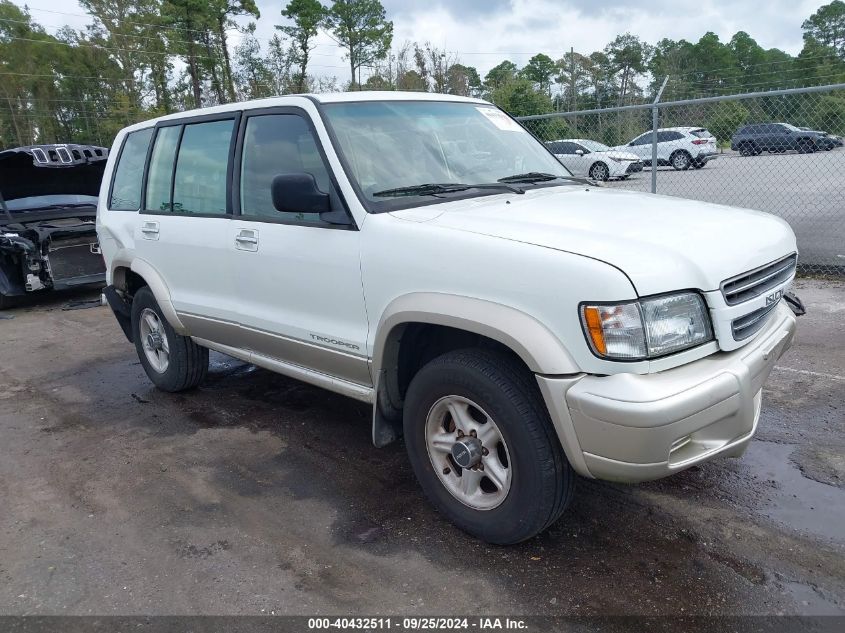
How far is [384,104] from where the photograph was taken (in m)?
3.83

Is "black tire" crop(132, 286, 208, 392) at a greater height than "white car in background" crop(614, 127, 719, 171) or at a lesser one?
lesser

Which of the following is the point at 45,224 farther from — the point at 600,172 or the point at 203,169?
the point at 600,172

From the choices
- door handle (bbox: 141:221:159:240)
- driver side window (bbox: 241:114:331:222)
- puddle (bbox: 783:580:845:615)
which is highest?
driver side window (bbox: 241:114:331:222)

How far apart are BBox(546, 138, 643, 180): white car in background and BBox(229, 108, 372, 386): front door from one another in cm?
742

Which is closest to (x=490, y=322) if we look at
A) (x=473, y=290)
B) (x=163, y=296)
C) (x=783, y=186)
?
(x=473, y=290)

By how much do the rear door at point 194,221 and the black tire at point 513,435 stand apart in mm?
1768

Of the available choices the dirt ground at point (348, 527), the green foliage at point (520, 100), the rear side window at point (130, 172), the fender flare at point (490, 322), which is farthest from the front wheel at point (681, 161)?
the green foliage at point (520, 100)

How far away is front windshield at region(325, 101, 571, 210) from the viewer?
3.42 metres

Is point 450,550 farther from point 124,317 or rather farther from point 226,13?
point 226,13

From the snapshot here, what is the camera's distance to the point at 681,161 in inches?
430

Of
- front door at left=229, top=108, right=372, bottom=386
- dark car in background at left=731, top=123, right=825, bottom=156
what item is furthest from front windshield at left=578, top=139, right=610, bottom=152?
front door at left=229, top=108, right=372, bottom=386

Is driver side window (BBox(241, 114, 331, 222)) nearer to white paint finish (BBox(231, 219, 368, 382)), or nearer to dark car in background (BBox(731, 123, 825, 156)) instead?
white paint finish (BBox(231, 219, 368, 382))

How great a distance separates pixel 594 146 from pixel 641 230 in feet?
29.8

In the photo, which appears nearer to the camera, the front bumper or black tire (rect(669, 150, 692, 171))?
the front bumper
